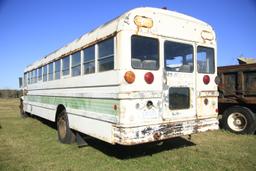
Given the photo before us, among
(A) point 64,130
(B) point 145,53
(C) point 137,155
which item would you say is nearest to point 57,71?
(A) point 64,130

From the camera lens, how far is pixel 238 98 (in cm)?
897

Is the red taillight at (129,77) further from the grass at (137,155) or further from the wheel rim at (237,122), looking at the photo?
the wheel rim at (237,122)

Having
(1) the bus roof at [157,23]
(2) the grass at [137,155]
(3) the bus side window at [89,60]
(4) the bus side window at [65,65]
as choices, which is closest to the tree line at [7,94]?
(2) the grass at [137,155]

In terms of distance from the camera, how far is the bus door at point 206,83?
6332 mm

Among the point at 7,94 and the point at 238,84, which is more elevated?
the point at 238,84

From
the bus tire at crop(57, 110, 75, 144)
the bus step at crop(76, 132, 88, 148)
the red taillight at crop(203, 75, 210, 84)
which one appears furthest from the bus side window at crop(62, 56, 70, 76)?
the red taillight at crop(203, 75, 210, 84)

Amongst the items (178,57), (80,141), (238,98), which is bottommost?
(80,141)

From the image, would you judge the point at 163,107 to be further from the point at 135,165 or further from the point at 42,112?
the point at 42,112

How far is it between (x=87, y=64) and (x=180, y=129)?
2382 millimetres

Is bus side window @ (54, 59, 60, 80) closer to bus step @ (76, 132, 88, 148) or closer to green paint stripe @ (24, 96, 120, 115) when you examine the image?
green paint stripe @ (24, 96, 120, 115)

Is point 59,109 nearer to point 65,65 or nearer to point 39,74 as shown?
point 65,65

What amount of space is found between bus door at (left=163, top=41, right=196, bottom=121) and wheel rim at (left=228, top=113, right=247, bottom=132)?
336 cm

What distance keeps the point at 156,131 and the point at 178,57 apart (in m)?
1.63

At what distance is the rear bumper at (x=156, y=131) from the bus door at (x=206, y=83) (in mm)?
233
